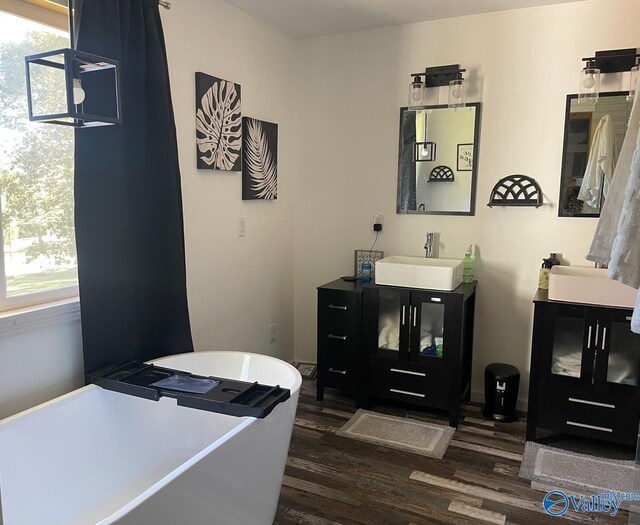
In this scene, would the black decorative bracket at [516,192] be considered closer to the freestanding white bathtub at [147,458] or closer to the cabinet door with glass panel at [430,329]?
the cabinet door with glass panel at [430,329]

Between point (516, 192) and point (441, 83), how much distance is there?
0.83m

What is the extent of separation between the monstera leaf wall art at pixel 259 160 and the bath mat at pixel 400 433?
1.53m

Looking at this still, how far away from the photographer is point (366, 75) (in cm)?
360

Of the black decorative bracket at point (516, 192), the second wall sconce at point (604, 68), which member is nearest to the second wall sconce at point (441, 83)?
the black decorative bracket at point (516, 192)

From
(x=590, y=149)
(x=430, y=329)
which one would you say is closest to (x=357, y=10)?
(x=590, y=149)

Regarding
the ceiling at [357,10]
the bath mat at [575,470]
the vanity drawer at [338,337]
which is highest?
the ceiling at [357,10]

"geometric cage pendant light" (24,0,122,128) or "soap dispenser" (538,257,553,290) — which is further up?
"geometric cage pendant light" (24,0,122,128)

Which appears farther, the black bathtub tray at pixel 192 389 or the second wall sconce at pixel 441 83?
the second wall sconce at pixel 441 83

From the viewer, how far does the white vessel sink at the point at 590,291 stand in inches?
105

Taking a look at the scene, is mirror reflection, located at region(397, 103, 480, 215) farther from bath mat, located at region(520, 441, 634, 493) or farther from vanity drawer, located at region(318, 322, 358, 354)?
bath mat, located at region(520, 441, 634, 493)

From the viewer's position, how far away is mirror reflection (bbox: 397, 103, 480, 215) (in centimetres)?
335

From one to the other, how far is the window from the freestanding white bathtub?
19.7 inches

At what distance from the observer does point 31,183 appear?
83.7 inches

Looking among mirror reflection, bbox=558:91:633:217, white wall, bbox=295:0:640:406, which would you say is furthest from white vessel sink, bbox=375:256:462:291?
mirror reflection, bbox=558:91:633:217
